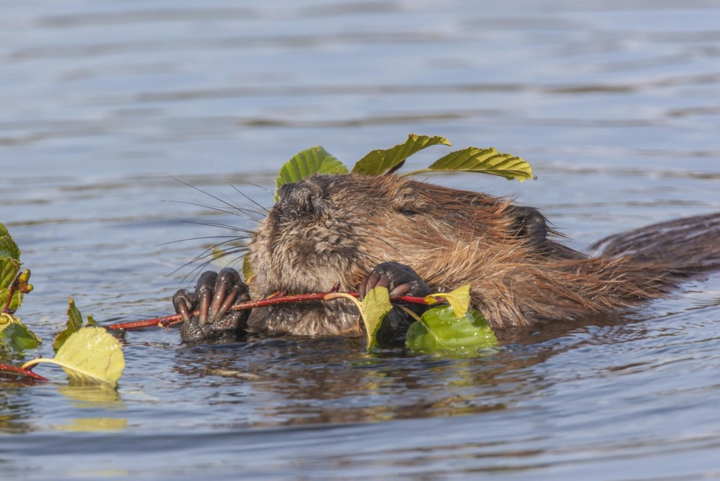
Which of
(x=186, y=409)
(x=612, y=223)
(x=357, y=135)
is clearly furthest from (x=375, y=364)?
(x=357, y=135)

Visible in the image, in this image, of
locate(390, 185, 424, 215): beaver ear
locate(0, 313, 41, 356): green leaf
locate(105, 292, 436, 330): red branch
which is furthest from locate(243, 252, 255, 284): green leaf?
locate(0, 313, 41, 356): green leaf

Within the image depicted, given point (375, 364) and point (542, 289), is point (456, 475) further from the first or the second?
point (542, 289)

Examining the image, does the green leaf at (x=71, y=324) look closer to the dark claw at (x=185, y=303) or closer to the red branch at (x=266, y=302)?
the red branch at (x=266, y=302)

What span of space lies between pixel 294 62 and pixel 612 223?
5234 mm

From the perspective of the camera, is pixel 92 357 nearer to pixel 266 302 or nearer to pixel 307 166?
pixel 266 302

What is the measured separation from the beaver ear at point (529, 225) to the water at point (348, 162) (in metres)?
0.51

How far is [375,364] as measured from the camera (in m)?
4.52

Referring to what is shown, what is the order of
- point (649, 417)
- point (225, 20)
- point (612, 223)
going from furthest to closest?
1. point (225, 20)
2. point (612, 223)
3. point (649, 417)

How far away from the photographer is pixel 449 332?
4.56 m

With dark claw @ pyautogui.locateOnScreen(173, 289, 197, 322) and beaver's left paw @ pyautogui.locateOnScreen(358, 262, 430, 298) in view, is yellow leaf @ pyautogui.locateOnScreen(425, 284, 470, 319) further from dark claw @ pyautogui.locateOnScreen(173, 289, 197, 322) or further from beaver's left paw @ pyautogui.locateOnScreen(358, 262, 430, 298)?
dark claw @ pyautogui.locateOnScreen(173, 289, 197, 322)

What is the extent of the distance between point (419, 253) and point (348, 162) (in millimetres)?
4186

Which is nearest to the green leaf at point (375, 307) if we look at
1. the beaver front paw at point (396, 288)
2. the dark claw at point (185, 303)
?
the beaver front paw at point (396, 288)

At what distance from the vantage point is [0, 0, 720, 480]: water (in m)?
3.74

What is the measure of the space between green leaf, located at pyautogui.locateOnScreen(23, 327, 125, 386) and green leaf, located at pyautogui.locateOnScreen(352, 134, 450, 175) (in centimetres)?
144
